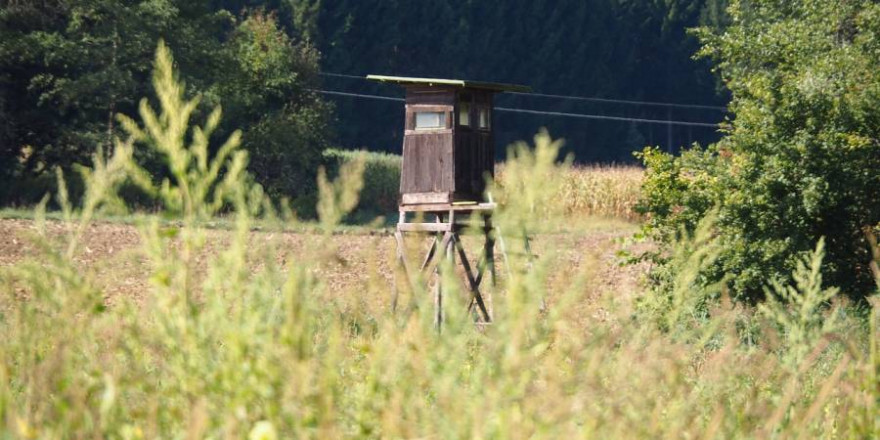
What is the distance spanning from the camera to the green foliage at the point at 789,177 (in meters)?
14.5

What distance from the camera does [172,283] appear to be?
2826 millimetres

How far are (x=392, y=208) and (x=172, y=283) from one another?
1336 inches

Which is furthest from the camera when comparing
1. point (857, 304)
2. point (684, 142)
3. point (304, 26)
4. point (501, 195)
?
point (684, 142)

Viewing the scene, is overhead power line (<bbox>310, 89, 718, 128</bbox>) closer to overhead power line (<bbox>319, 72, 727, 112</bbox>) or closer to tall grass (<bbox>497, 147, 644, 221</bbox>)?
overhead power line (<bbox>319, 72, 727, 112</bbox>)

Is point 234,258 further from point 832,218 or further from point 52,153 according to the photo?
point 52,153

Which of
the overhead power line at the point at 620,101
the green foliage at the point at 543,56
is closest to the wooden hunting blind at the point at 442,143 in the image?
the green foliage at the point at 543,56

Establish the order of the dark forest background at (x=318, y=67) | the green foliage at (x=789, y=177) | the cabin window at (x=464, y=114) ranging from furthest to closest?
1. the dark forest background at (x=318, y=67)
2. the cabin window at (x=464, y=114)
3. the green foliage at (x=789, y=177)

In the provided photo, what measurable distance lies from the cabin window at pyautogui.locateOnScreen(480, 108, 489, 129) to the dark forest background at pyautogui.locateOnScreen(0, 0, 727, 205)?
42.6 ft

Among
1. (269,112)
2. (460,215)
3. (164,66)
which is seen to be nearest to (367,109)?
(269,112)

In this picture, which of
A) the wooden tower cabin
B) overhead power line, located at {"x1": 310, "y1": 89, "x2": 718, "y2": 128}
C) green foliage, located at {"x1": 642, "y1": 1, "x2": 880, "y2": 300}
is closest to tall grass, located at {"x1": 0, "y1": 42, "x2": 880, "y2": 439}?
green foliage, located at {"x1": 642, "y1": 1, "x2": 880, "y2": 300}

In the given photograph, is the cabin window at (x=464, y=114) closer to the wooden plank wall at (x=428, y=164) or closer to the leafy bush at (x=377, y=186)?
the wooden plank wall at (x=428, y=164)

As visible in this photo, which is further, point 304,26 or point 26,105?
point 304,26

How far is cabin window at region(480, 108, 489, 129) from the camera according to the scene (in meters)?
16.9

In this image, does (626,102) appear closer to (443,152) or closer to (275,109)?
(275,109)
